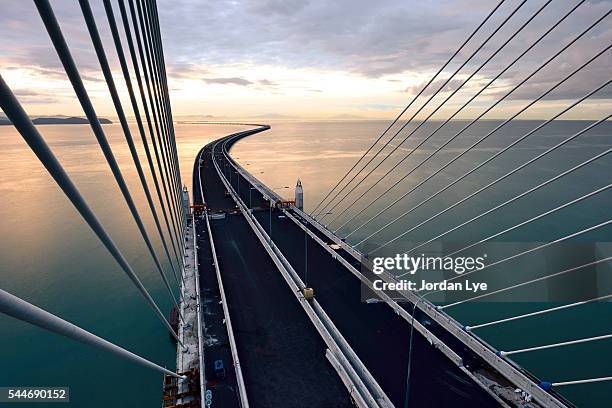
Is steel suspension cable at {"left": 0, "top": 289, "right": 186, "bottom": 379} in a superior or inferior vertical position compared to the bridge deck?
superior

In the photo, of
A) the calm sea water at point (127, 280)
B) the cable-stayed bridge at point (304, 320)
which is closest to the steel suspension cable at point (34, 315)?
the cable-stayed bridge at point (304, 320)

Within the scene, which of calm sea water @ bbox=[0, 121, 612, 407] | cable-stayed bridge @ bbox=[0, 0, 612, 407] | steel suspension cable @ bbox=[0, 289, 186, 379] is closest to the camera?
steel suspension cable @ bbox=[0, 289, 186, 379]

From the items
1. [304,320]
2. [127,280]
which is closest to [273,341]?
[304,320]

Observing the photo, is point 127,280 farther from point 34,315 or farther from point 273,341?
point 34,315

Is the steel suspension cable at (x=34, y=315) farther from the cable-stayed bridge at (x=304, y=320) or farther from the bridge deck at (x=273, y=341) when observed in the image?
the bridge deck at (x=273, y=341)

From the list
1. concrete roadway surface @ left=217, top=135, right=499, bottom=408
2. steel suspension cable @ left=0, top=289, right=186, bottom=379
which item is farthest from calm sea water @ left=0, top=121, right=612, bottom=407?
steel suspension cable @ left=0, top=289, right=186, bottom=379

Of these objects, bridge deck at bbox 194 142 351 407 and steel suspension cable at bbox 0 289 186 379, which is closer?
steel suspension cable at bbox 0 289 186 379

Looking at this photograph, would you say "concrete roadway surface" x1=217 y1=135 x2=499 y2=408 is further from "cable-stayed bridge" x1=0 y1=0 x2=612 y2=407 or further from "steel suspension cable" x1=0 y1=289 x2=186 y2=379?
"steel suspension cable" x1=0 y1=289 x2=186 y2=379

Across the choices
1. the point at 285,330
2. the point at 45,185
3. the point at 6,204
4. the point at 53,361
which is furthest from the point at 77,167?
the point at 285,330
